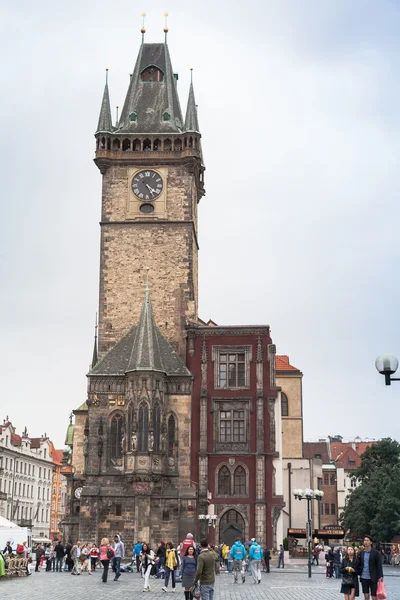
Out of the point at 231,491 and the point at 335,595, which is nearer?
the point at 335,595

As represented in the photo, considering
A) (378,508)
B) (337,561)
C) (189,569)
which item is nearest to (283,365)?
(378,508)

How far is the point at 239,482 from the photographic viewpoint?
2207 inches

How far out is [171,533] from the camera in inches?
2087

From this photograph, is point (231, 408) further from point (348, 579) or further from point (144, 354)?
point (348, 579)

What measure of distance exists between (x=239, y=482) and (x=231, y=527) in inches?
110

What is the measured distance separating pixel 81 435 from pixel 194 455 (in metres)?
10.5

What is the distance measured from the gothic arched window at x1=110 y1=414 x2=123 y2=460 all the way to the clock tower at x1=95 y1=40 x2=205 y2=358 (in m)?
5.59

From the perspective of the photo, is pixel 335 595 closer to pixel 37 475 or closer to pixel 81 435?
pixel 81 435

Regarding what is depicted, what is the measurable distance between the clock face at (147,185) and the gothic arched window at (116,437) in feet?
53.4

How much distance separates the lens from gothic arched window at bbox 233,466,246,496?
183 feet

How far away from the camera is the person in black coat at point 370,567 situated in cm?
1775

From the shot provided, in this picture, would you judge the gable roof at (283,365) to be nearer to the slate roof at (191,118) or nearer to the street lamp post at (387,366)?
the slate roof at (191,118)

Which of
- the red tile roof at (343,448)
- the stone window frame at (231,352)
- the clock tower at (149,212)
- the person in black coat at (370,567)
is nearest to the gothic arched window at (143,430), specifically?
the stone window frame at (231,352)

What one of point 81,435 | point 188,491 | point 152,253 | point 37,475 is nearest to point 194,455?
point 188,491
